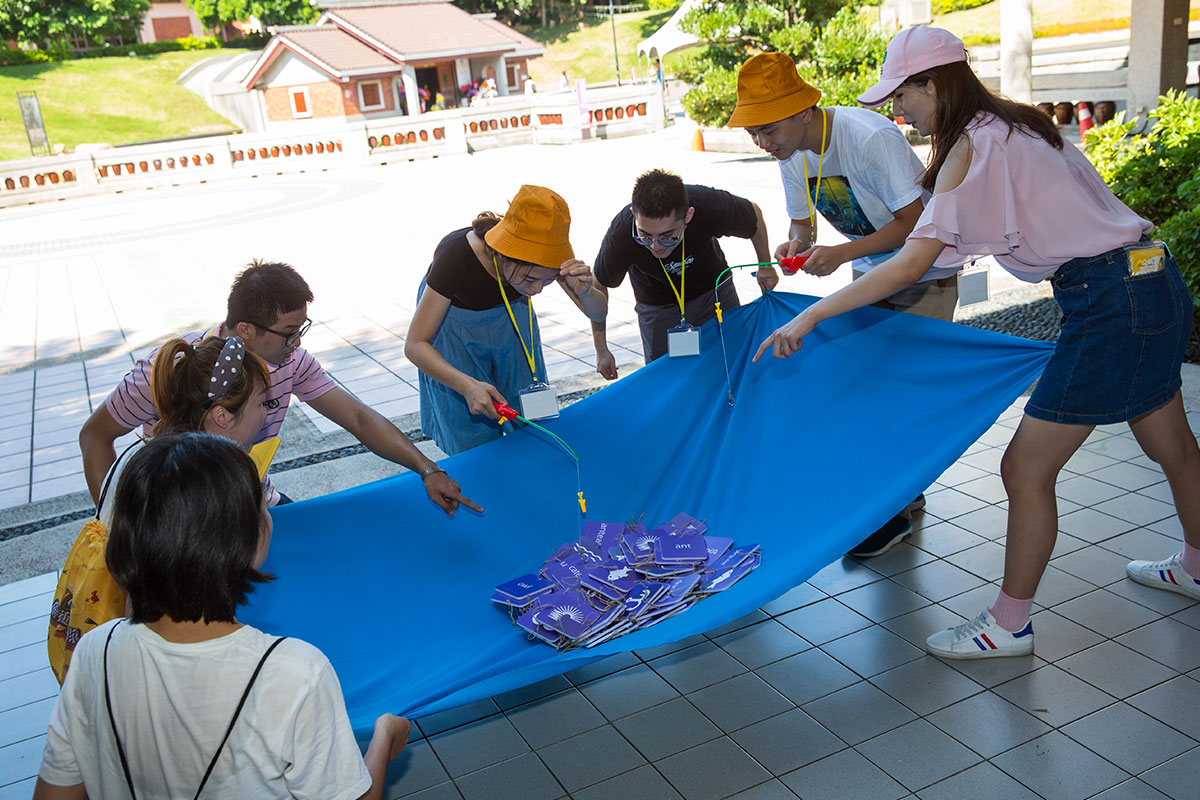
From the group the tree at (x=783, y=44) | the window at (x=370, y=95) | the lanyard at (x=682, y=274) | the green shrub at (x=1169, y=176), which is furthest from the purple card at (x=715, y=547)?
the window at (x=370, y=95)

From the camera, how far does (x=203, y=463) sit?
4.68 ft

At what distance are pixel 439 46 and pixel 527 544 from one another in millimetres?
34793

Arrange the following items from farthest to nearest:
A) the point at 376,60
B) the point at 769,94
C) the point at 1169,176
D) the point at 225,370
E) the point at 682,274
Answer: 1. the point at 376,60
2. the point at 1169,176
3. the point at 682,274
4. the point at 769,94
5. the point at 225,370

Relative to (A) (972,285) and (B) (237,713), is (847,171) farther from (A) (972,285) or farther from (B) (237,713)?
(B) (237,713)

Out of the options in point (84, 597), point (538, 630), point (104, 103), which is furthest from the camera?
point (104, 103)

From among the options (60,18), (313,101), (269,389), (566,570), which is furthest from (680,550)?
(60,18)

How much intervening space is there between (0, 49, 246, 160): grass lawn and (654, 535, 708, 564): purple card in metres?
33.3

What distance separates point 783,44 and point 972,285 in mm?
11431

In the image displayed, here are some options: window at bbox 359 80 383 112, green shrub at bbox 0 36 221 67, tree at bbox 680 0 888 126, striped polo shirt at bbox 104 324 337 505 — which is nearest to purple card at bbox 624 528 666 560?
striped polo shirt at bbox 104 324 337 505

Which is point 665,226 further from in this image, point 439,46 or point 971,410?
point 439,46

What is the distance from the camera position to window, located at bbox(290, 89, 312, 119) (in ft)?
115

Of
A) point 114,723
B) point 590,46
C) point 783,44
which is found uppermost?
point 590,46

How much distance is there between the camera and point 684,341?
126 inches

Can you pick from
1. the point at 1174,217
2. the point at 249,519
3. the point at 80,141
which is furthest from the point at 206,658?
the point at 80,141
